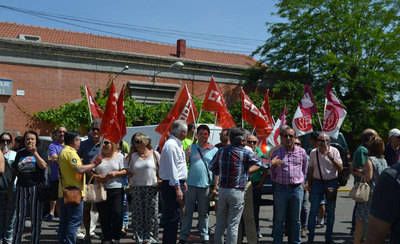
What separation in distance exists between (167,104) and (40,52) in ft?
22.2

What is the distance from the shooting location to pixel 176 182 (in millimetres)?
7551

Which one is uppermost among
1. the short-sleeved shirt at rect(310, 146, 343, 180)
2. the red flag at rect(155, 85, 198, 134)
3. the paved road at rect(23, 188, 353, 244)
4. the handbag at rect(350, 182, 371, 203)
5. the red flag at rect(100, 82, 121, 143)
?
the red flag at rect(155, 85, 198, 134)

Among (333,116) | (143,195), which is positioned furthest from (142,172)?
(333,116)

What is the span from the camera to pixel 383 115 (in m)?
31.0

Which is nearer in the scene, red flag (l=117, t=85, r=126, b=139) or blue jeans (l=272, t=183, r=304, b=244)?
blue jeans (l=272, t=183, r=304, b=244)

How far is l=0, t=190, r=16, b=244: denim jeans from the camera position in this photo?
740cm

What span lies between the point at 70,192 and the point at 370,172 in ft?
12.9

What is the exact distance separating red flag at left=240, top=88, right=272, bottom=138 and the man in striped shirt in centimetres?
337

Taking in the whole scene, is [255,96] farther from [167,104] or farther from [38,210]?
[38,210]

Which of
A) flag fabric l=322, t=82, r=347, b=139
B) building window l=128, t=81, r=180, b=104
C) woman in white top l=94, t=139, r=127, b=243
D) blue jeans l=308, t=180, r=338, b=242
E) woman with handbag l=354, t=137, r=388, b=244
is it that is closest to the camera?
woman with handbag l=354, t=137, r=388, b=244

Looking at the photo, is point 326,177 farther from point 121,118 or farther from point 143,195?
point 121,118

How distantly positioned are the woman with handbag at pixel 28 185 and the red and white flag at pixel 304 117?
6207 mm

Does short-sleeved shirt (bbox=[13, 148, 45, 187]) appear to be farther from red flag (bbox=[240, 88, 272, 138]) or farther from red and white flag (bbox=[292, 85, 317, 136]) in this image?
red and white flag (bbox=[292, 85, 317, 136])

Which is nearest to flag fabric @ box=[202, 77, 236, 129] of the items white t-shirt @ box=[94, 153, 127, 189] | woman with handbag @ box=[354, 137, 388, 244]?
white t-shirt @ box=[94, 153, 127, 189]
